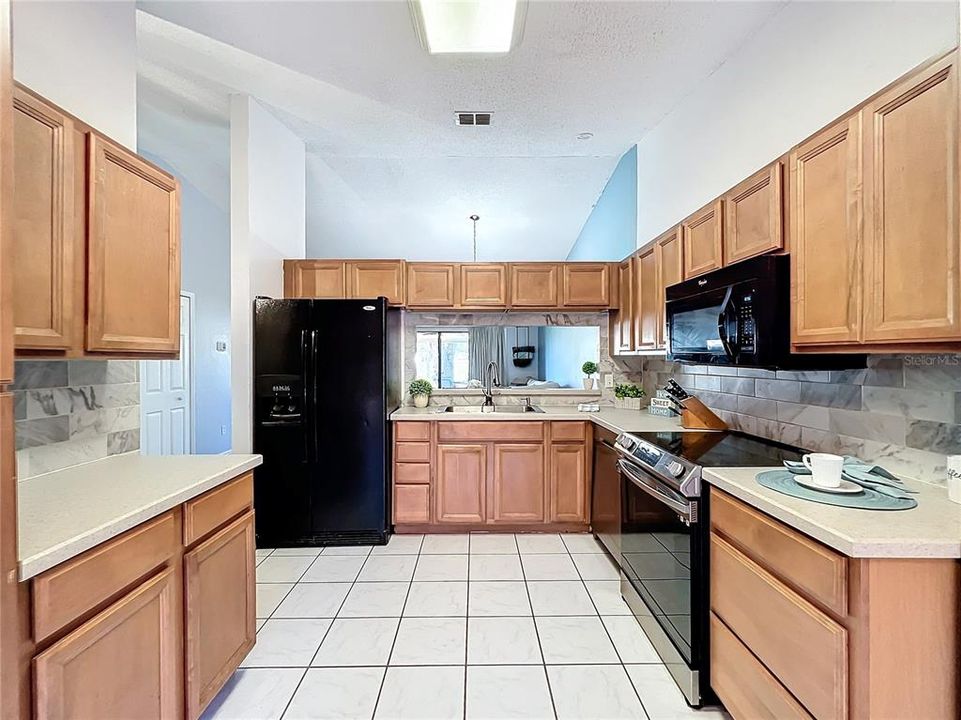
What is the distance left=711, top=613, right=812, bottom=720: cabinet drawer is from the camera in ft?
4.24

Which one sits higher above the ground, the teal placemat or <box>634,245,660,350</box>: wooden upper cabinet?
<box>634,245,660,350</box>: wooden upper cabinet

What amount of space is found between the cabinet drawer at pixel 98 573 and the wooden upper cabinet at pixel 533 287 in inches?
111

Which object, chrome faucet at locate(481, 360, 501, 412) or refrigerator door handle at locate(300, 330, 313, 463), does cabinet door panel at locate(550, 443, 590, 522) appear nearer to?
chrome faucet at locate(481, 360, 501, 412)

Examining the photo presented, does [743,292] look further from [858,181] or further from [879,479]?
[879,479]

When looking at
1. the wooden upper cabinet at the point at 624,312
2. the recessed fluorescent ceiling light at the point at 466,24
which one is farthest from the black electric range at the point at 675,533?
the recessed fluorescent ceiling light at the point at 466,24

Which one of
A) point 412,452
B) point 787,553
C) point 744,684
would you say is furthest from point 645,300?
point 744,684

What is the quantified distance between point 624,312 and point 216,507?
9.82 ft

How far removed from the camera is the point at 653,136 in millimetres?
3375

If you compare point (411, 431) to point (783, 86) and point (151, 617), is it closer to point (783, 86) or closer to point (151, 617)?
point (151, 617)

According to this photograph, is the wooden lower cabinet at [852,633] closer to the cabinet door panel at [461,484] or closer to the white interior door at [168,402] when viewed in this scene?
the cabinet door panel at [461,484]

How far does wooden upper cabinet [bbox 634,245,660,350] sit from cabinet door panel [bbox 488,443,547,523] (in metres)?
1.09

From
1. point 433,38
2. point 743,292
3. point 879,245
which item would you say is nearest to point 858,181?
point 879,245

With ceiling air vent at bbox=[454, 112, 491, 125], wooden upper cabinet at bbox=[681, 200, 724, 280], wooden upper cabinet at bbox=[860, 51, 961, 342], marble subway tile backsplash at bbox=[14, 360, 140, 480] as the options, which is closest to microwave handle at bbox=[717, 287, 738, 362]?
wooden upper cabinet at bbox=[681, 200, 724, 280]

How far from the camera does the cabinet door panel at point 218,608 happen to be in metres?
1.48
